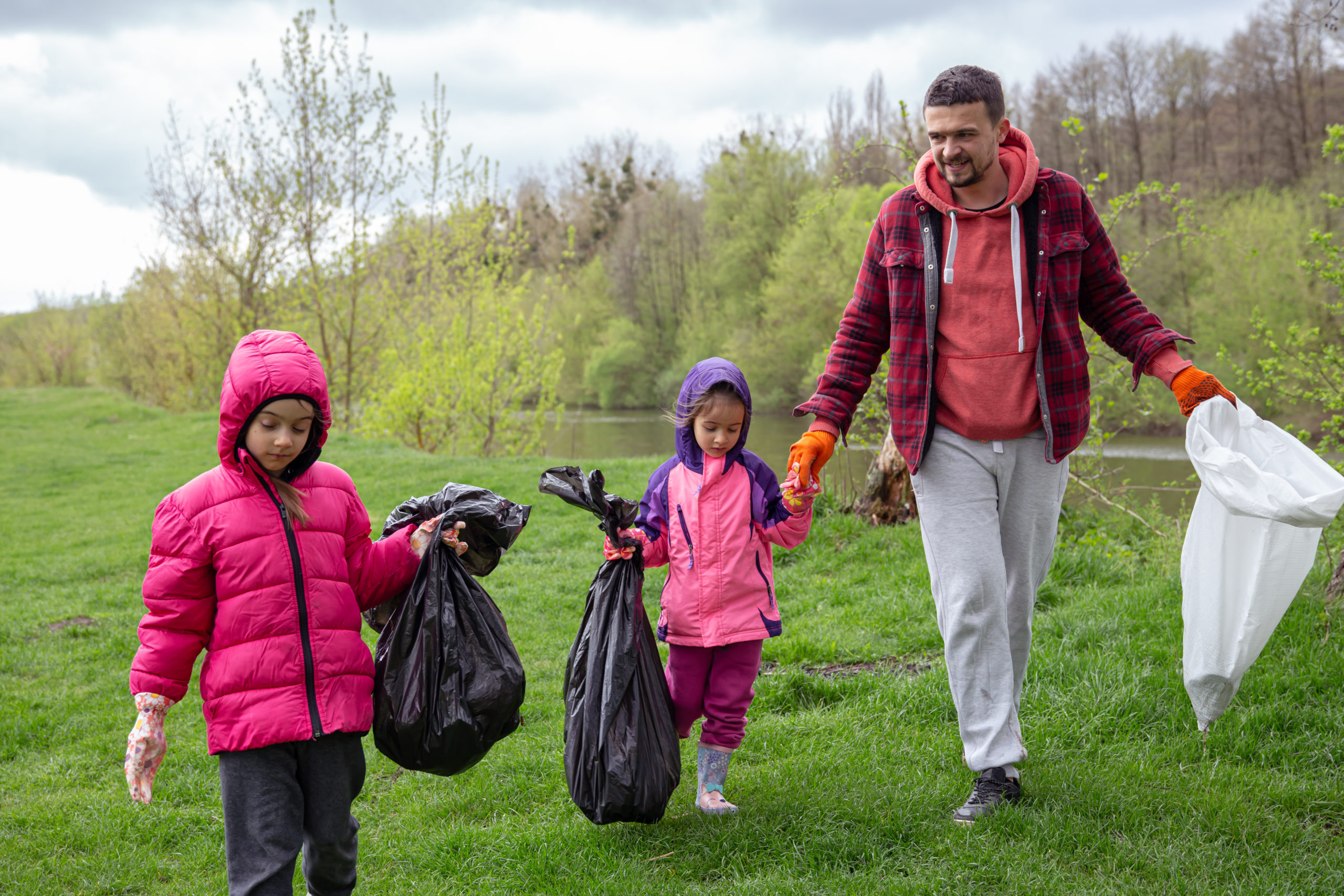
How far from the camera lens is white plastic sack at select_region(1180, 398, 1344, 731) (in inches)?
107

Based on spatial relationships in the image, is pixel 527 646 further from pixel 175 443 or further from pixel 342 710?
pixel 175 443

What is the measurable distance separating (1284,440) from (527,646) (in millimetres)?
3744

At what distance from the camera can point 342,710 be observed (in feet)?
7.55

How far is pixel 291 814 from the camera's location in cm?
222

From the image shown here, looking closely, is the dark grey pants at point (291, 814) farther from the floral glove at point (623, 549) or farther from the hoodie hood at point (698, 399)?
the hoodie hood at point (698, 399)

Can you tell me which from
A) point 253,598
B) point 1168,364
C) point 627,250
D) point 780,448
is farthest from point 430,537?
point 627,250

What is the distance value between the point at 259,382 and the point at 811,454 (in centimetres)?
160

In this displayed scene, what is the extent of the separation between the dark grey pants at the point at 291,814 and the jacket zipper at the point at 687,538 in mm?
1119

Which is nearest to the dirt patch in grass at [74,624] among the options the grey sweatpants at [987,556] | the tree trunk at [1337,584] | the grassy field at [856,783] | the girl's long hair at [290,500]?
the grassy field at [856,783]

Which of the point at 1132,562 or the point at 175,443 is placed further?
the point at 175,443

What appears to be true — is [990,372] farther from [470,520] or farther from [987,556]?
[470,520]

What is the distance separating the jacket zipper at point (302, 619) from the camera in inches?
88.4

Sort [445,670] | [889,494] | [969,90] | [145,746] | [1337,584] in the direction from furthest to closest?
[889,494]
[1337,584]
[969,90]
[445,670]
[145,746]

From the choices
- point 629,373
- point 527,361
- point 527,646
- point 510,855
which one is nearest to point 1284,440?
point 510,855
